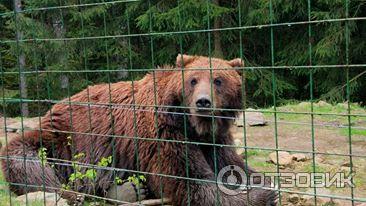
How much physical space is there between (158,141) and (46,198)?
4.06ft

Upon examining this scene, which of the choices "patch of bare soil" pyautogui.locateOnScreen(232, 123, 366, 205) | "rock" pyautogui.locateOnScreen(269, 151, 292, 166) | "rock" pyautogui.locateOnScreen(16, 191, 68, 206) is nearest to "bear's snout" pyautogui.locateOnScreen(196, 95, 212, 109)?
"patch of bare soil" pyautogui.locateOnScreen(232, 123, 366, 205)

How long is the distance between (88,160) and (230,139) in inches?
63.5

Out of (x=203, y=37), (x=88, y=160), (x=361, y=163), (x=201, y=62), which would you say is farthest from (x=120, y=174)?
(x=203, y=37)

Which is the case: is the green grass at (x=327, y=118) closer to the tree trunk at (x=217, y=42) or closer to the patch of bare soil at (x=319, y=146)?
the patch of bare soil at (x=319, y=146)

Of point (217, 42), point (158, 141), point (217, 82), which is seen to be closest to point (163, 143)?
point (158, 141)

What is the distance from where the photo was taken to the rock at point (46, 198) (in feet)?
16.4

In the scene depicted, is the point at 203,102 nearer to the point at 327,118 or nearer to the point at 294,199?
the point at 294,199

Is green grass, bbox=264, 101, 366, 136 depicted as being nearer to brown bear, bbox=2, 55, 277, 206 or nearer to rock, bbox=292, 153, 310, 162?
rock, bbox=292, 153, 310, 162

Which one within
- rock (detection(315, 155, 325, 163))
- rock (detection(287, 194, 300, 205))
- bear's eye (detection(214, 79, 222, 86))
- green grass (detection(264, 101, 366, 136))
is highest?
bear's eye (detection(214, 79, 222, 86))

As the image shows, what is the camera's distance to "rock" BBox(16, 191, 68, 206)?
498 cm

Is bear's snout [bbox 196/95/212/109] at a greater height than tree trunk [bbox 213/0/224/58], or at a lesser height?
lesser

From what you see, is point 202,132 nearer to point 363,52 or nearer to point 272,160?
point 272,160

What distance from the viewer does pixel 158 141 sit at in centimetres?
489

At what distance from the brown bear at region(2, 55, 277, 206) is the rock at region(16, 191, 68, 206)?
91mm
